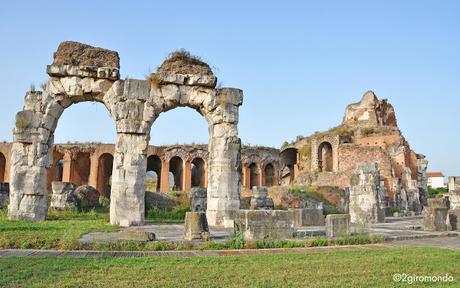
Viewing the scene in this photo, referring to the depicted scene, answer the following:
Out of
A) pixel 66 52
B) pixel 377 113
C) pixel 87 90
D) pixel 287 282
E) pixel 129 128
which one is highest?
pixel 377 113

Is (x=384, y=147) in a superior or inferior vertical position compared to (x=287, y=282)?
superior

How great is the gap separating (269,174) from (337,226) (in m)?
28.7

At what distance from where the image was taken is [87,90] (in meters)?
12.1

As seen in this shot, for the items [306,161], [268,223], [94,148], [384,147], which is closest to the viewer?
[268,223]

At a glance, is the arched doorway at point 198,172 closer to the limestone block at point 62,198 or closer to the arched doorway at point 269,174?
the arched doorway at point 269,174

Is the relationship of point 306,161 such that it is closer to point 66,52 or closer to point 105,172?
point 105,172

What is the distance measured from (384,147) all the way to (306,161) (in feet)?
22.6

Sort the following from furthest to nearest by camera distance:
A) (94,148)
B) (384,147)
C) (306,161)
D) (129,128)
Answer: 1. (306,161)
2. (384,147)
3. (94,148)
4. (129,128)

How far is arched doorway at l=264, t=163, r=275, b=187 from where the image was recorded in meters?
36.5

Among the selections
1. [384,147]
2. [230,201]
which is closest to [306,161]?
[384,147]

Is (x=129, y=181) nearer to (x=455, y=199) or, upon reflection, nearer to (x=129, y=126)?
(x=129, y=126)

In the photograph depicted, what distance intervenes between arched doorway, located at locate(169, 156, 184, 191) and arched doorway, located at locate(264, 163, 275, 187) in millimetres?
7611

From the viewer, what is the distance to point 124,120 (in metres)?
11.9

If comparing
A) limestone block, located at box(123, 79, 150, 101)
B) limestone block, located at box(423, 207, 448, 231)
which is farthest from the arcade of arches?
limestone block, located at box(423, 207, 448, 231)
